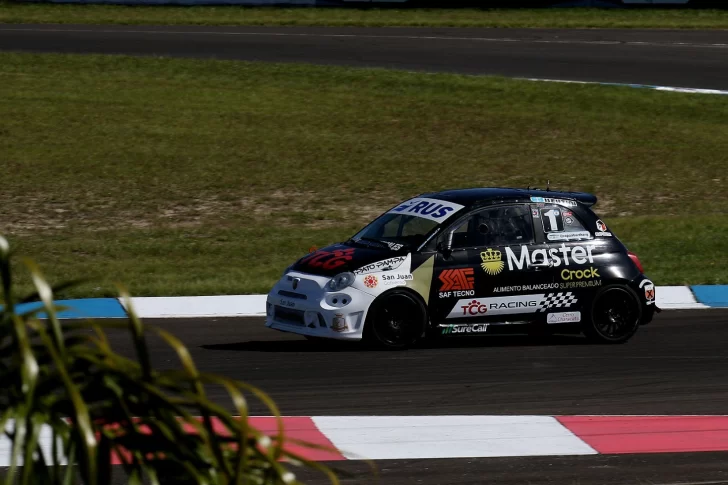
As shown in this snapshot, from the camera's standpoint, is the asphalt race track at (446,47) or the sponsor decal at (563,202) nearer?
the sponsor decal at (563,202)

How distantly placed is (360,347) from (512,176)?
1169 centimetres

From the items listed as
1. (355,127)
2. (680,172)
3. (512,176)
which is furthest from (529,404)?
(355,127)

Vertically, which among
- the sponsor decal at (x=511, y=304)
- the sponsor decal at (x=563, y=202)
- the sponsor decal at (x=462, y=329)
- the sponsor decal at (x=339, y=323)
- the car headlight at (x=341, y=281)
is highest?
the sponsor decal at (x=563, y=202)

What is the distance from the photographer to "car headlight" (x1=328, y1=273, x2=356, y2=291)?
11.6 m

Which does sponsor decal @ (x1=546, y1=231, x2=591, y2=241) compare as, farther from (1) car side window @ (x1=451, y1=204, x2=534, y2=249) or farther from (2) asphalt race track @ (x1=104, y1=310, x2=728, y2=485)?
(2) asphalt race track @ (x1=104, y1=310, x2=728, y2=485)

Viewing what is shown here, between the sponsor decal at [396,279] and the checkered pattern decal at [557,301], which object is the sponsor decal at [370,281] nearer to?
the sponsor decal at [396,279]

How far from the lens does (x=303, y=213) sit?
20.8 m

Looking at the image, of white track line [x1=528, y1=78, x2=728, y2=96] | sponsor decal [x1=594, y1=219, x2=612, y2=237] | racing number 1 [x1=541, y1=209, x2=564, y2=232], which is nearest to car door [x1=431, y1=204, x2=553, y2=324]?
racing number 1 [x1=541, y1=209, x2=564, y2=232]

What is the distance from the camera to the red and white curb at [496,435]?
27.1ft

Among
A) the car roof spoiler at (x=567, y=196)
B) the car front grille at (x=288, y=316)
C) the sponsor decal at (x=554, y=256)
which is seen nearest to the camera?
the car front grille at (x=288, y=316)

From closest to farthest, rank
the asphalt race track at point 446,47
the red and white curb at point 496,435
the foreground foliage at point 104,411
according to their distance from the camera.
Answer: the foreground foliage at point 104,411, the red and white curb at point 496,435, the asphalt race track at point 446,47

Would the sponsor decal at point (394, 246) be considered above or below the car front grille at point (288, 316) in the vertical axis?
above

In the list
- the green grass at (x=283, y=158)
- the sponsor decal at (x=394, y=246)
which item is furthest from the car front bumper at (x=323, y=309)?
the green grass at (x=283, y=158)

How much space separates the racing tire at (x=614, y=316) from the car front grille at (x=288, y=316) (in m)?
2.91
